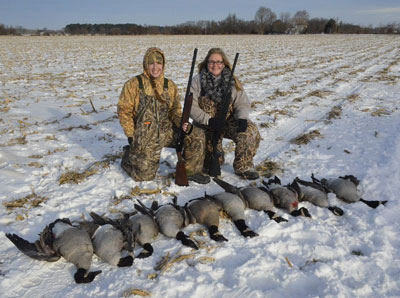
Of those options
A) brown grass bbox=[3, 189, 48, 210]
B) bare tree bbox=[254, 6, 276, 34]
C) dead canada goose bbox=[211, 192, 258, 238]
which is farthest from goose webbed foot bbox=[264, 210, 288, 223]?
bare tree bbox=[254, 6, 276, 34]

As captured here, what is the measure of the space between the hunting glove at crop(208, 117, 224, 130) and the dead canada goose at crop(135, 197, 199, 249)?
4.52ft

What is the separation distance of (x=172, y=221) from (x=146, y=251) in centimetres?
38

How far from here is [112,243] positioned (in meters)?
2.64

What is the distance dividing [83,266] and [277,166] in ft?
9.65

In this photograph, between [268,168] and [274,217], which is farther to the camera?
[268,168]

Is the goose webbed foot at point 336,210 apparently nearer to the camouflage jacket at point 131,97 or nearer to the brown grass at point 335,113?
the camouflage jacket at point 131,97

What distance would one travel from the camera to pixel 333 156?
4.68 metres

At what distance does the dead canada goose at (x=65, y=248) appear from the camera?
8.19 ft

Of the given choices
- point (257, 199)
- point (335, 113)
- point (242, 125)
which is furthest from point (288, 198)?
point (335, 113)

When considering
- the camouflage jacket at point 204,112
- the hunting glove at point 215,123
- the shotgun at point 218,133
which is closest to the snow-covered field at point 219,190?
the shotgun at point 218,133

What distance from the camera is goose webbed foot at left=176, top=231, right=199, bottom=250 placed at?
9.08 ft

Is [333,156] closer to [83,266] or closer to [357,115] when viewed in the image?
[357,115]

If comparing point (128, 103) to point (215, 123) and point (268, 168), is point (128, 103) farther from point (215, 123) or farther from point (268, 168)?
point (268, 168)

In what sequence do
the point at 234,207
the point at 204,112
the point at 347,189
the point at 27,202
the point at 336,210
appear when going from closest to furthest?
the point at 234,207, the point at 336,210, the point at 27,202, the point at 347,189, the point at 204,112
